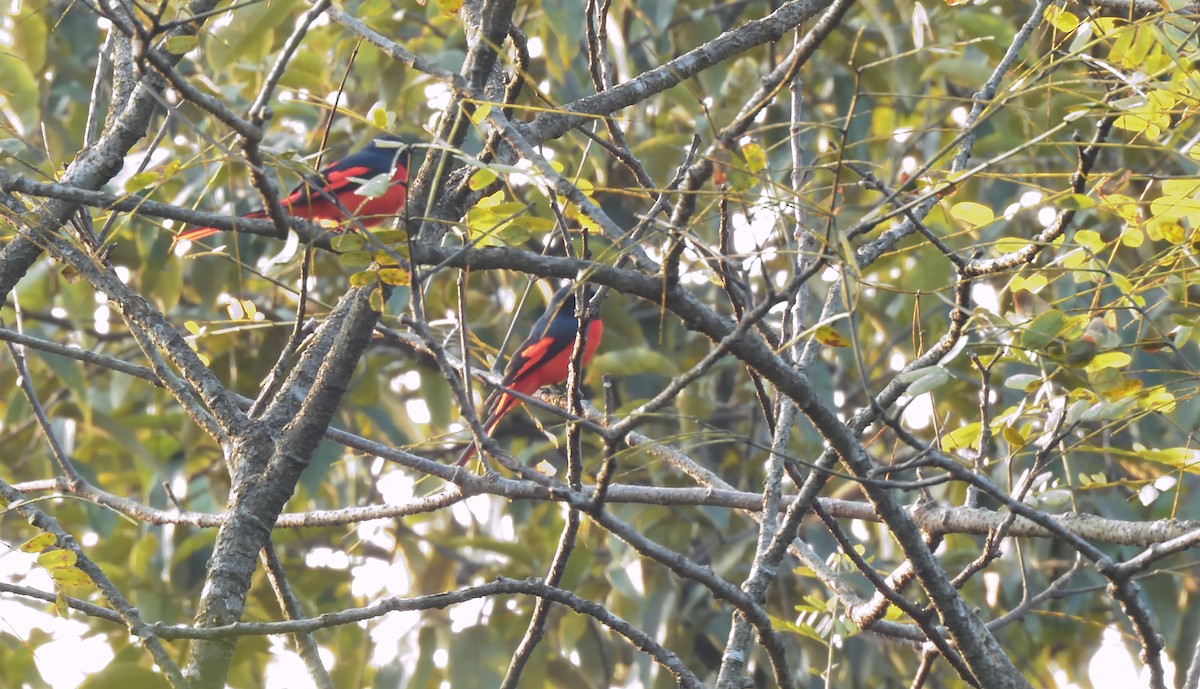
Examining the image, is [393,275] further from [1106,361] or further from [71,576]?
[1106,361]

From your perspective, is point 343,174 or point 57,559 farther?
point 343,174

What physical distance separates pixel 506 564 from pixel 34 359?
2877 millimetres

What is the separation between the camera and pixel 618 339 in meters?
6.48

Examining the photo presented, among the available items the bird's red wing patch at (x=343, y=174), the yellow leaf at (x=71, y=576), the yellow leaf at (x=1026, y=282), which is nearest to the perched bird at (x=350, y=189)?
the bird's red wing patch at (x=343, y=174)

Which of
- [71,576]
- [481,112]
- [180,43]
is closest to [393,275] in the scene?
[481,112]

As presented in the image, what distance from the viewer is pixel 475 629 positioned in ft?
17.7

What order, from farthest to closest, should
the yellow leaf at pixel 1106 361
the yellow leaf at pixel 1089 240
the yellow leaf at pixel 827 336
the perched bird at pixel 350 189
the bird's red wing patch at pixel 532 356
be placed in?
the bird's red wing patch at pixel 532 356 < the perched bird at pixel 350 189 < the yellow leaf at pixel 1089 240 < the yellow leaf at pixel 1106 361 < the yellow leaf at pixel 827 336

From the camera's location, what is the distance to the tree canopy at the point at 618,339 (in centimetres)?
184

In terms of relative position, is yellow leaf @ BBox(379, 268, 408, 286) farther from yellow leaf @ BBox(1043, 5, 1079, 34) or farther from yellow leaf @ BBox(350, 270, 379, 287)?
yellow leaf @ BBox(1043, 5, 1079, 34)

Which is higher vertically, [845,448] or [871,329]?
[871,329]

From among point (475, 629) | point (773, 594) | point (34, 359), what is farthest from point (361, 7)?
point (34, 359)

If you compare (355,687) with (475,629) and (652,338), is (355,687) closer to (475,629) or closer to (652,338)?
(475,629)

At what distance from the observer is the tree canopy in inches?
72.6

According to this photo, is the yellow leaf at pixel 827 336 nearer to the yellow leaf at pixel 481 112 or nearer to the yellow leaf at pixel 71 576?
the yellow leaf at pixel 481 112
